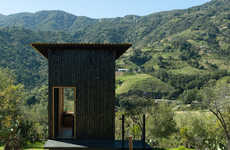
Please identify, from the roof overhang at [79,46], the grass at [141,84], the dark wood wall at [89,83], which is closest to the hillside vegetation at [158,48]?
the grass at [141,84]

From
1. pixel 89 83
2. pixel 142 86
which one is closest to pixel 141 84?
pixel 142 86

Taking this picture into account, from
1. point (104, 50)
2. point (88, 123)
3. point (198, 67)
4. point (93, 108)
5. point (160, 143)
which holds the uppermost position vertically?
point (198, 67)

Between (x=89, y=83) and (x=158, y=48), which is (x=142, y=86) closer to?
(x=158, y=48)

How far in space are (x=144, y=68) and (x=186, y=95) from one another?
57.0ft

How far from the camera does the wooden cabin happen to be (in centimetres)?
834

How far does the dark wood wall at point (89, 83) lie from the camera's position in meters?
8.34

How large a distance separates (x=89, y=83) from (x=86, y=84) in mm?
123

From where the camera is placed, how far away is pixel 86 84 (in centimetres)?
841

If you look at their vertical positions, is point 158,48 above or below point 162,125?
above

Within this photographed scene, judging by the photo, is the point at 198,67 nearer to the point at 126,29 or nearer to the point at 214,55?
the point at 214,55

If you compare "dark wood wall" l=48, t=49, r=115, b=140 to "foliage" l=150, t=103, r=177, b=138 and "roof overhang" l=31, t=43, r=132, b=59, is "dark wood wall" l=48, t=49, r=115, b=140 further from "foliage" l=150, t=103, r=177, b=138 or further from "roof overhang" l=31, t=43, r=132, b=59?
"foliage" l=150, t=103, r=177, b=138

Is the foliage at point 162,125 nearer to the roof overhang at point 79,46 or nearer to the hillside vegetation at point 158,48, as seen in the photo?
the roof overhang at point 79,46

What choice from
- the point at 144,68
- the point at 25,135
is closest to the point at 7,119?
the point at 25,135

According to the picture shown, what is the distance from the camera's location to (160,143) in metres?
19.6
